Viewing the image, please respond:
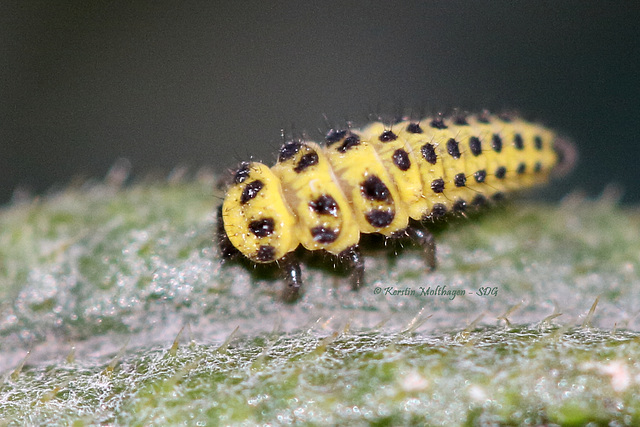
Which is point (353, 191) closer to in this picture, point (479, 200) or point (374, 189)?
point (374, 189)

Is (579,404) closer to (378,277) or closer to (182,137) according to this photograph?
(378,277)

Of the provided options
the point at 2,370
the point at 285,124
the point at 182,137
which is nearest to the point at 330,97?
the point at 285,124

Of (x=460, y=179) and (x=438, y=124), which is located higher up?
(x=438, y=124)

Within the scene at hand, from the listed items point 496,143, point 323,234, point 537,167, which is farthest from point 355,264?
point 537,167

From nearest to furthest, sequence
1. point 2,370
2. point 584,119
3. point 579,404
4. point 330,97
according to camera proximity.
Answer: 1. point 579,404
2. point 2,370
3. point 584,119
4. point 330,97

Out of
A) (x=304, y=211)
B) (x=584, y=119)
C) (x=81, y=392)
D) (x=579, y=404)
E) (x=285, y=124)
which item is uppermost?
(x=285, y=124)

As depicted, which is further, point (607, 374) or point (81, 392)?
point (81, 392)

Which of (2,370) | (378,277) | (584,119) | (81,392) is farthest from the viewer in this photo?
(584,119)
